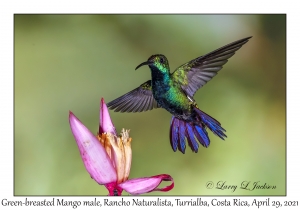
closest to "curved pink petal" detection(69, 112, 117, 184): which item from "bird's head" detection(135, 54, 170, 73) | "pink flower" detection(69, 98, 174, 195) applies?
"pink flower" detection(69, 98, 174, 195)

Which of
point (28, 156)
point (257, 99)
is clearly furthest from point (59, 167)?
point (257, 99)

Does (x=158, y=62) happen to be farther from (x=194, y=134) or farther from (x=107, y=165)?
(x=107, y=165)

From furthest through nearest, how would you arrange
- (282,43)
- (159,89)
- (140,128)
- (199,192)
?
(282,43)
(140,128)
(199,192)
(159,89)

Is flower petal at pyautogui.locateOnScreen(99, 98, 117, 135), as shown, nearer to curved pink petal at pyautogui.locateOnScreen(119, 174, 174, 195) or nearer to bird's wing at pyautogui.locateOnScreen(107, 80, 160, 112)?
curved pink petal at pyautogui.locateOnScreen(119, 174, 174, 195)

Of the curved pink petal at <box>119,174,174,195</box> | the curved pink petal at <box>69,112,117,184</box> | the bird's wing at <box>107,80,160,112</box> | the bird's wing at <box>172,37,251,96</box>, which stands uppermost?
the bird's wing at <box>172,37,251,96</box>

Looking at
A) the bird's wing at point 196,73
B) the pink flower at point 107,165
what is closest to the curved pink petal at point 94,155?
the pink flower at point 107,165

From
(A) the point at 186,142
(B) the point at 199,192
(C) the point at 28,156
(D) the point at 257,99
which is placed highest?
(D) the point at 257,99

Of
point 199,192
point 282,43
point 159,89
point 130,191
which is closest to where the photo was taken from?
point 130,191

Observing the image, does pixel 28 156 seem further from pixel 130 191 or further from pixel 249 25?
pixel 249 25
